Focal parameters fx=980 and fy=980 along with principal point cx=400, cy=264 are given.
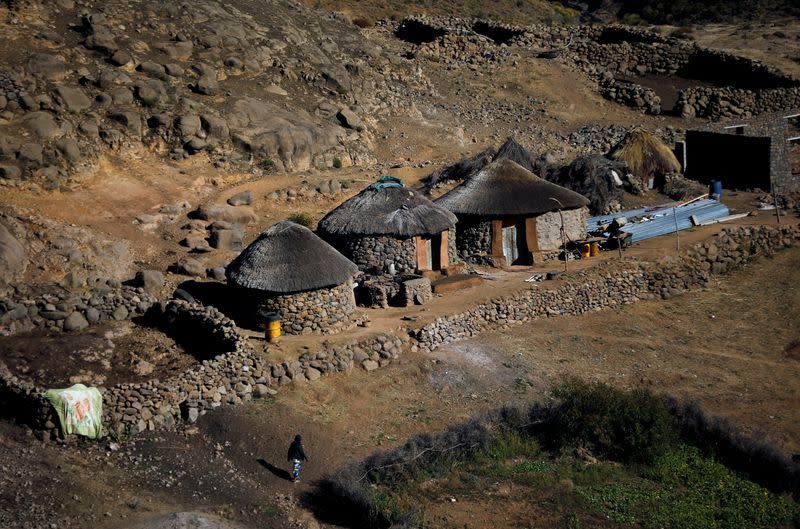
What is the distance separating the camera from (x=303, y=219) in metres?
28.5

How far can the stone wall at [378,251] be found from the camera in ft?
82.2

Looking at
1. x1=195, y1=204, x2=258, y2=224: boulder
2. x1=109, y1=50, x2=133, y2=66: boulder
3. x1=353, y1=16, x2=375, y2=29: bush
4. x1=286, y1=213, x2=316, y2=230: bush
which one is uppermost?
x1=353, y1=16, x2=375, y2=29: bush

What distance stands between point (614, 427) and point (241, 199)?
15.0m

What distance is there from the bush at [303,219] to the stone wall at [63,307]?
6.40m

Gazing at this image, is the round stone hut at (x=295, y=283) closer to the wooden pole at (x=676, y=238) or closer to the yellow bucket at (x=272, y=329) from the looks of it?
the yellow bucket at (x=272, y=329)

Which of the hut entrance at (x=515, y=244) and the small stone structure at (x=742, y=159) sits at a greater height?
the small stone structure at (x=742, y=159)

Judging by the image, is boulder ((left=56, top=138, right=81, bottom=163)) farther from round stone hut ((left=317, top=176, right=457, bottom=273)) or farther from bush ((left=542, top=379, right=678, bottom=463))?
bush ((left=542, top=379, right=678, bottom=463))

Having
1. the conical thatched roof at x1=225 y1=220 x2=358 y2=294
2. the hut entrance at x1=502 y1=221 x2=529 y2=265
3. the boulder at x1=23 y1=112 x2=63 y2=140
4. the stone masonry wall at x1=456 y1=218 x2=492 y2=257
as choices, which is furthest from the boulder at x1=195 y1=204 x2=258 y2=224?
the hut entrance at x1=502 y1=221 x2=529 y2=265

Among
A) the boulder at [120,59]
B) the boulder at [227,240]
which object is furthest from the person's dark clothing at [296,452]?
the boulder at [120,59]

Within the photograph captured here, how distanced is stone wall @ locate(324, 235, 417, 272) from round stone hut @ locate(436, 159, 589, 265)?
8.86 feet

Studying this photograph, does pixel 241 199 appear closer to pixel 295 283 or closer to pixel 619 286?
pixel 295 283

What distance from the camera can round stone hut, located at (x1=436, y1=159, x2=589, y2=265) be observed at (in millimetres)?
27250

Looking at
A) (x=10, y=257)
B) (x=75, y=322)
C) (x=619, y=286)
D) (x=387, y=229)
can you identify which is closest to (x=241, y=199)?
(x=387, y=229)

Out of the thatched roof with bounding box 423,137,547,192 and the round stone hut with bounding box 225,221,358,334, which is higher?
the thatched roof with bounding box 423,137,547,192
